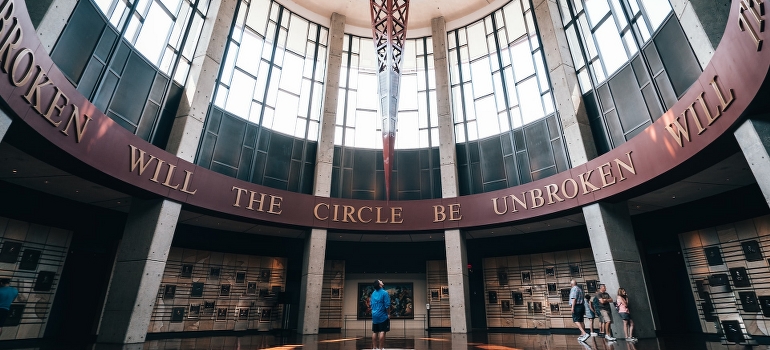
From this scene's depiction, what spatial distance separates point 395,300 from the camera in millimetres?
21734

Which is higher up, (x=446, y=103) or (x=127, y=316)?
(x=446, y=103)

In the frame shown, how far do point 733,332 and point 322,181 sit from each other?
52.3 feet

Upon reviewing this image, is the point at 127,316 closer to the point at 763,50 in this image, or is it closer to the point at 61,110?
the point at 61,110

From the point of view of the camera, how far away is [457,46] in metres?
22.1

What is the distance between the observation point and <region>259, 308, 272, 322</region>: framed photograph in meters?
19.4

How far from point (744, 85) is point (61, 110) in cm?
1574

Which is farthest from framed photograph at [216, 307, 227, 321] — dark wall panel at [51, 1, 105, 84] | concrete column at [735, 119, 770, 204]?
concrete column at [735, 119, 770, 204]

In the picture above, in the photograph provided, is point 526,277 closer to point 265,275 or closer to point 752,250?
point 752,250

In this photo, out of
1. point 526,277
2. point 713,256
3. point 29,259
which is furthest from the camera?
point 526,277

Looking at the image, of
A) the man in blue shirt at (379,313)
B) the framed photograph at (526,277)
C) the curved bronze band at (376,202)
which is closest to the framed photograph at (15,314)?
the curved bronze band at (376,202)

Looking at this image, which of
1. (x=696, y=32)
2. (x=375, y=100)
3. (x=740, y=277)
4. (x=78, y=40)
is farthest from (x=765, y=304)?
(x=78, y=40)

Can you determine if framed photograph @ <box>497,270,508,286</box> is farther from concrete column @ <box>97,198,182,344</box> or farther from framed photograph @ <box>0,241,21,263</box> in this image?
A: framed photograph @ <box>0,241,21,263</box>

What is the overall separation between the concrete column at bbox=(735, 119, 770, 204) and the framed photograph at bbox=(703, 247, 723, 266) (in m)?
8.70

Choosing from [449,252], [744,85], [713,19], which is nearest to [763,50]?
[744,85]
